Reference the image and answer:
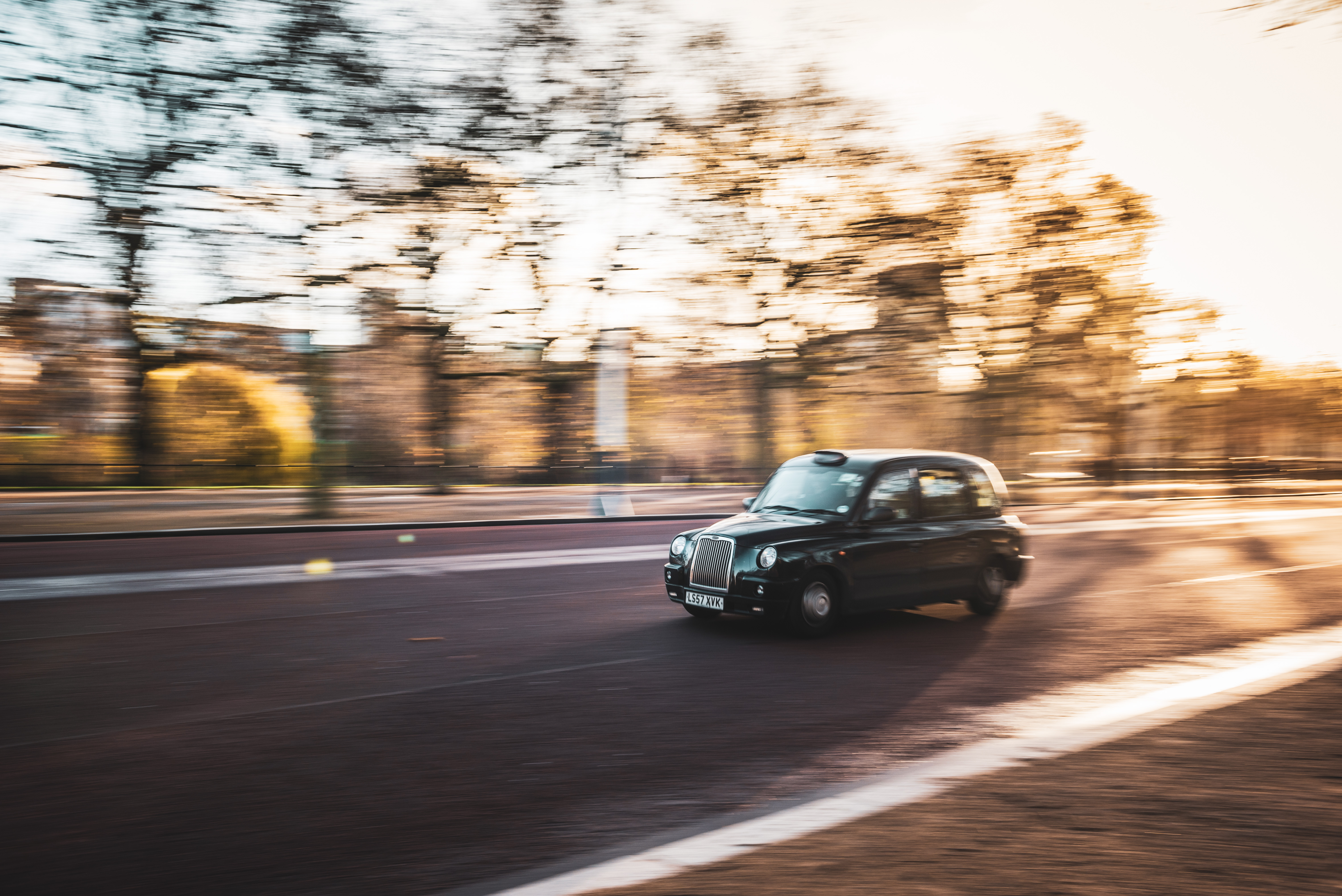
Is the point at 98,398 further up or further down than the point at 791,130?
further down

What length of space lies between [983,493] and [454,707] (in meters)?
6.19

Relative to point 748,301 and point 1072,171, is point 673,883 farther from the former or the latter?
point 1072,171

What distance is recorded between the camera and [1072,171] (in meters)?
35.1

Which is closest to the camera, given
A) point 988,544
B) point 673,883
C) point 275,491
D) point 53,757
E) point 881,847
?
point 673,883

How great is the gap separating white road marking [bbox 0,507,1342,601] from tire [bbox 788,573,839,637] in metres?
6.45

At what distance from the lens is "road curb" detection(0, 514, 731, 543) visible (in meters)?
17.8

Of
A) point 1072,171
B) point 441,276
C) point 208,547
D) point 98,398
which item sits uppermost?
point 1072,171

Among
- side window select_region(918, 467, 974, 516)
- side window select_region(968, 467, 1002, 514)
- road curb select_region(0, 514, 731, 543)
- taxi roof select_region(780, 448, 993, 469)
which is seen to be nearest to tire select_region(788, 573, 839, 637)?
taxi roof select_region(780, 448, 993, 469)

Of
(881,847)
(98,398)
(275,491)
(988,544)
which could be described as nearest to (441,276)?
(98,398)

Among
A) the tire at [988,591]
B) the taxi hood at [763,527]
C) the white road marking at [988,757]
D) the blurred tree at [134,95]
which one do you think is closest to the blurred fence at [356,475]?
the blurred tree at [134,95]

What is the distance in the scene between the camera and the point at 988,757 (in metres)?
5.36

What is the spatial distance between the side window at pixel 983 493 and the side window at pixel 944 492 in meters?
0.08

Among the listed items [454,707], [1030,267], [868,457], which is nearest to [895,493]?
[868,457]

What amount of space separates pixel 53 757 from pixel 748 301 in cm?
2799
